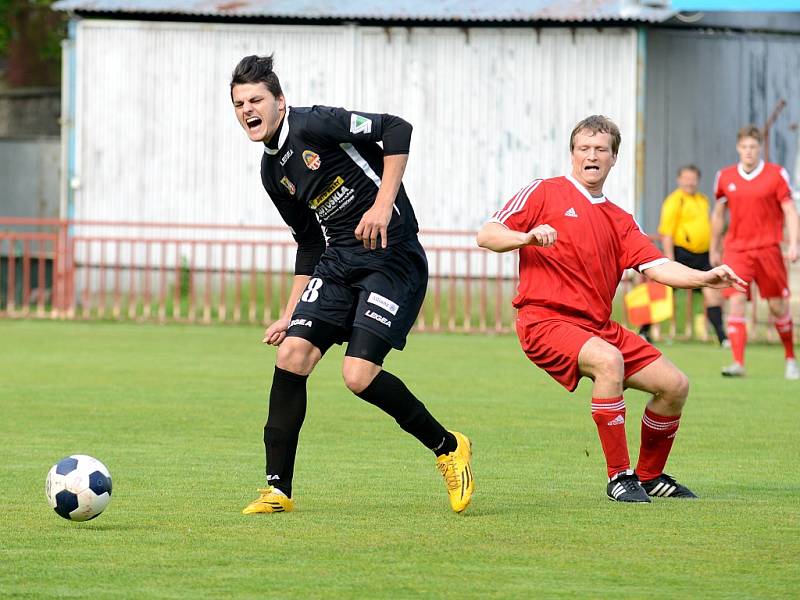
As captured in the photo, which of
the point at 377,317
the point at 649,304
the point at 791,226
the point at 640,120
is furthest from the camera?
the point at 640,120

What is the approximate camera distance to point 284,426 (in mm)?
7480

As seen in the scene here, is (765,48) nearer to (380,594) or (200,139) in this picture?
(200,139)

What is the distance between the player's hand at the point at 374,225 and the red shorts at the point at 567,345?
105 cm

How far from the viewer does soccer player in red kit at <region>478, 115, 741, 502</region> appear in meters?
7.72

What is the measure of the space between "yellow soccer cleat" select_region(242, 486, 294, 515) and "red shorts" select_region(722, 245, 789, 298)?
8.67 meters

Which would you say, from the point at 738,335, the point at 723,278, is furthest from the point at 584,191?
the point at 738,335

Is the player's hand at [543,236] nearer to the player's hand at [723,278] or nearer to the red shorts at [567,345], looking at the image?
the red shorts at [567,345]

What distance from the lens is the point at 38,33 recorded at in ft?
112

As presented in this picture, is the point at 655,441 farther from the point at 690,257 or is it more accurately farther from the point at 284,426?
the point at 690,257

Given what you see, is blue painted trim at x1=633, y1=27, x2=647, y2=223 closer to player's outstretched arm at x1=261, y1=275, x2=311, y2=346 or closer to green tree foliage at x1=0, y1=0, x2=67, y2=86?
green tree foliage at x1=0, y1=0, x2=67, y2=86

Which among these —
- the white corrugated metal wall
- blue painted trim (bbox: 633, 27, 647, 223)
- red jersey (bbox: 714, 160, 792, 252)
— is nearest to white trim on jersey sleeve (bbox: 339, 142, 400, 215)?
red jersey (bbox: 714, 160, 792, 252)

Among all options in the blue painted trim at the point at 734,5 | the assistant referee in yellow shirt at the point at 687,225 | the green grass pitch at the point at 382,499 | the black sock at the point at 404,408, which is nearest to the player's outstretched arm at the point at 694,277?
the green grass pitch at the point at 382,499

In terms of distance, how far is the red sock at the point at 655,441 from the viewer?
26.5 ft

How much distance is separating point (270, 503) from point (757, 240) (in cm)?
899
